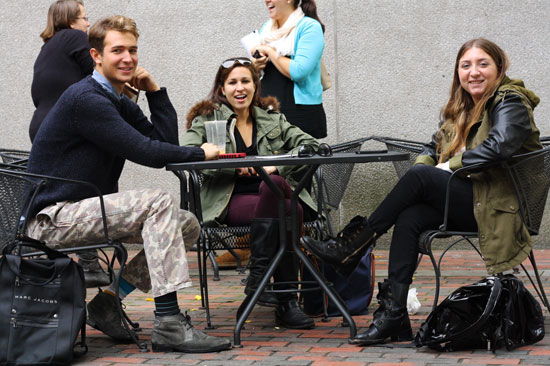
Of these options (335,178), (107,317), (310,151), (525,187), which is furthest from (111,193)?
(335,178)

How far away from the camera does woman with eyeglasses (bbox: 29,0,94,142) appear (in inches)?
232

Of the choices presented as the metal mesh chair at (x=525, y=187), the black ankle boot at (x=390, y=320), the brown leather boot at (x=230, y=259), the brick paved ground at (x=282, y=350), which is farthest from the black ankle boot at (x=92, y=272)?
the metal mesh chair at (x=525, y=187)

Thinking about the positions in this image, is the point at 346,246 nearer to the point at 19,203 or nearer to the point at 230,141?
the point at 230,141

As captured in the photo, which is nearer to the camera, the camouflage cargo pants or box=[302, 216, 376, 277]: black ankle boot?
the camouflage cargo pants

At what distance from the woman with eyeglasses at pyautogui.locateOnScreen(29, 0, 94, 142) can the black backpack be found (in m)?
3.01

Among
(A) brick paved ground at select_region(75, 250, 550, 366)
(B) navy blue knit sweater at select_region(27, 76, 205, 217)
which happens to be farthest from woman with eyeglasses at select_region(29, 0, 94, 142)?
(B) navy blue knit sweater at select_region(27, 76, 205, 217)

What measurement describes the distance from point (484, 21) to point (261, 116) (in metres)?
2.63

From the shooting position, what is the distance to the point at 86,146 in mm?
4312

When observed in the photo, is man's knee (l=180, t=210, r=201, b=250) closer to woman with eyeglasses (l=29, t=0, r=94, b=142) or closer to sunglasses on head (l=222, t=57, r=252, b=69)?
sunglasses on head (l=222, t=57, r=252, b=69)

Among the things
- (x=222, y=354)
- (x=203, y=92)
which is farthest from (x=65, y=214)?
(x=203, y=92)

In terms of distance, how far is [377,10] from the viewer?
24.1 feet

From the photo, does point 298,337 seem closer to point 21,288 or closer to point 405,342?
point 405,342

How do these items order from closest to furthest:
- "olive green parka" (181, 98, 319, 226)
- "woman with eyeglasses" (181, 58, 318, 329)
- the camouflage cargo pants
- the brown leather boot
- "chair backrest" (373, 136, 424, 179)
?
the camouflage cargo pants
"woman with eyeglasses" (181, 58, 318, 329)
"olive green parka" (181, 98, 319, 226)
"chair backrest" (373, 136, 424, 179)
the brown leather boot

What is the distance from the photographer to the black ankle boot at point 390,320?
420 centimetres
